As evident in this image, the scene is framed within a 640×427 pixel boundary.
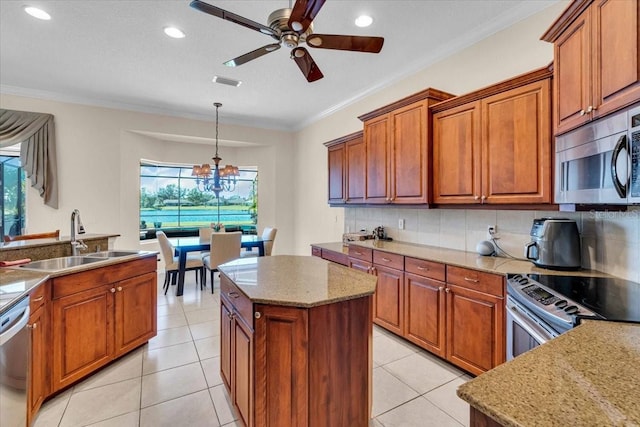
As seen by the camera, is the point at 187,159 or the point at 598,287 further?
the point at 187,159

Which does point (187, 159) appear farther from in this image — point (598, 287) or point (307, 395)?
point (598, 287)

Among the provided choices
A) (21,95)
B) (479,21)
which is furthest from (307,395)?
(21,95)

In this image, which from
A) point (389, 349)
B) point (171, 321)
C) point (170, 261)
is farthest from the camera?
point (170, 261)

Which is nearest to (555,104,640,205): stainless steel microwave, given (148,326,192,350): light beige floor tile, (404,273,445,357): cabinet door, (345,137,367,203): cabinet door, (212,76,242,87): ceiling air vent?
(404,273,445,357): cabinet door

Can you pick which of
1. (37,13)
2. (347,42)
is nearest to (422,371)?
(347,42)

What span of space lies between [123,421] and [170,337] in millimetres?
1250

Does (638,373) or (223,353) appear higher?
(638,373)

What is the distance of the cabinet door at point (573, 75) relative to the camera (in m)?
1.63

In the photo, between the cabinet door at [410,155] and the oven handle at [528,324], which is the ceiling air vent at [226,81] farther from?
the oven handle at [528,324]

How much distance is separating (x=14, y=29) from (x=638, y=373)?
4.99 metres

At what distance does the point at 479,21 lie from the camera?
2.77 metres

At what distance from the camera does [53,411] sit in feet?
6.53

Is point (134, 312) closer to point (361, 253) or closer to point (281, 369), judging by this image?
point (281, 369)

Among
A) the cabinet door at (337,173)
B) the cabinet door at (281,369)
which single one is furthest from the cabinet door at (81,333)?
the cabinet door at (337,173)
